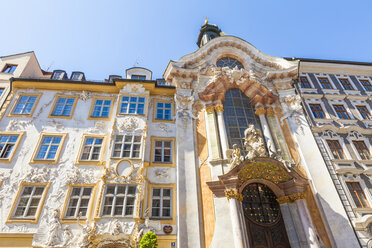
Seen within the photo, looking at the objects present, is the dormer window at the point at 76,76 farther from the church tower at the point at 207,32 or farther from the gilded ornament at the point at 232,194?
the gilded ornament at the point at 232,194

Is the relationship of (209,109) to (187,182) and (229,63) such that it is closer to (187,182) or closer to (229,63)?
(187,182)

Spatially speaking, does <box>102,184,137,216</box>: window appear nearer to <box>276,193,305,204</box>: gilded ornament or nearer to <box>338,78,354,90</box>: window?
<box>276,193,305,204</box>: gilded ornament

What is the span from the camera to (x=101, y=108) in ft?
60.5

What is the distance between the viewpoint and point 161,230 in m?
13.1

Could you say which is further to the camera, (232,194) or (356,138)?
(356,138)

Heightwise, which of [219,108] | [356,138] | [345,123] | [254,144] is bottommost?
[254,144]

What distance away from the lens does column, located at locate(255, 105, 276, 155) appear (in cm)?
1664

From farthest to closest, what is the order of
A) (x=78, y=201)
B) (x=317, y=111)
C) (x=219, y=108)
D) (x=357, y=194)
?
(x=317, y=111)
(x=219, y=108)
(x=357, y=194)
(x=78, y=201)

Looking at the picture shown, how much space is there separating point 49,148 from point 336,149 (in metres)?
22.7

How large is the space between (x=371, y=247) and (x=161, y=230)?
13.3 metres

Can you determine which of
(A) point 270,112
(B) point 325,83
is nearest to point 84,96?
(A) point 270,112

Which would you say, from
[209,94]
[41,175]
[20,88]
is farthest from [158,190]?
[20,88]

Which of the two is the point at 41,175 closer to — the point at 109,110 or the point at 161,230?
the point at 109,110

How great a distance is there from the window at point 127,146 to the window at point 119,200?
2330mm
